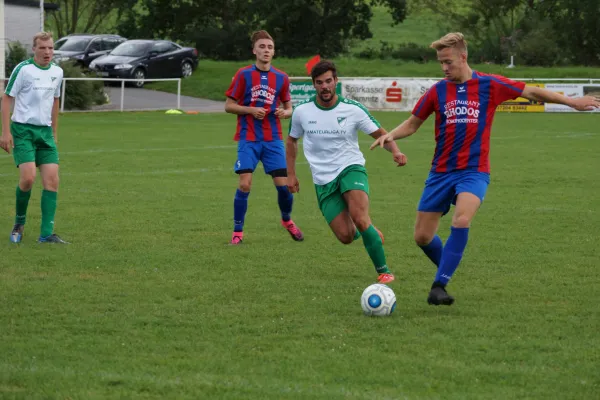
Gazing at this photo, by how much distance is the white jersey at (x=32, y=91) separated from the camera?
977 cm

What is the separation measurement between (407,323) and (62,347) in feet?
7.16

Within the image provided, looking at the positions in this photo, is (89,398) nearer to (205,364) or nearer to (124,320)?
(205,364)

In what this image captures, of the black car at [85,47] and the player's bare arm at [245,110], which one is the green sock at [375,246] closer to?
the player's bare arm at [245,110]

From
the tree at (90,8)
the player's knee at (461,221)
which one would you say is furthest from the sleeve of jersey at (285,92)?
the tree at (90,8)

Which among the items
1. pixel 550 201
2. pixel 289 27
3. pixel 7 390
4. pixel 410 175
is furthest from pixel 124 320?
pixel 289 27

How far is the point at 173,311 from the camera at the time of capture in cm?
696

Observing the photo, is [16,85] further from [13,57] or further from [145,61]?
[145,61]

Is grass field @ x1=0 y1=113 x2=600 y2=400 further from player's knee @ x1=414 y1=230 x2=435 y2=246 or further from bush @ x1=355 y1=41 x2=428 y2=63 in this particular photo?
bush @ x1=355 y1=41 x2=428 y2=63

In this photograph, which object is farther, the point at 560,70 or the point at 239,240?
the point at 560,70

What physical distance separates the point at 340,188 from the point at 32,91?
3.49 m

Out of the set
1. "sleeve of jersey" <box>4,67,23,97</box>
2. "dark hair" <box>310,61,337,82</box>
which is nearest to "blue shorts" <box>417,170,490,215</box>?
"dark hair" <box>310,61,337,82</box>

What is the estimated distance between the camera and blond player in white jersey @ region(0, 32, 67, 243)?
9.74 m

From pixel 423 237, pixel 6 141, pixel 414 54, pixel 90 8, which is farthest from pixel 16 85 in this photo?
pixel 90 8

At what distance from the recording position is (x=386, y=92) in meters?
33.4
